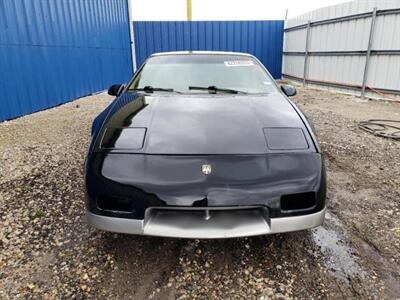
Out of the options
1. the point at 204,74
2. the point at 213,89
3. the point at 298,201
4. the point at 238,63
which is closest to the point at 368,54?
the point at 238,63

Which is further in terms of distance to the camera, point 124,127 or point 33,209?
point 33,209

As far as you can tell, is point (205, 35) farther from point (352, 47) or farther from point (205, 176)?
point (205, 176)

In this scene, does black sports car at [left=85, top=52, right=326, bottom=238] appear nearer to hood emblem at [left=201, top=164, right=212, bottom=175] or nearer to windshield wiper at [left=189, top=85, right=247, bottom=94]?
hood emblem at [left=201, top=164, right=212, bottom=175]

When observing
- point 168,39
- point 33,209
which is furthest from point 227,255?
point 168,39

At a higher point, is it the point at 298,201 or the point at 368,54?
the point at 368,54

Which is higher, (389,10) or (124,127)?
(389,10)

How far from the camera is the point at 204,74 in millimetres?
3344

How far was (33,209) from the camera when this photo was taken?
2898 mm

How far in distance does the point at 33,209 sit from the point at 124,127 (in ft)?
4.25

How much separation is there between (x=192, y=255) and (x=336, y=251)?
103 centimetres

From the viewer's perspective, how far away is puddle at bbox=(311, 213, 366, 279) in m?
2.11

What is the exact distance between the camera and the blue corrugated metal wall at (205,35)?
506 inches

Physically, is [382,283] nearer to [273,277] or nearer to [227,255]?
[273,277]

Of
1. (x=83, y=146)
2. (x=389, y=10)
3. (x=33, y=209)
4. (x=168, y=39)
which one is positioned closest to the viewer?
(x=33, y=209)
